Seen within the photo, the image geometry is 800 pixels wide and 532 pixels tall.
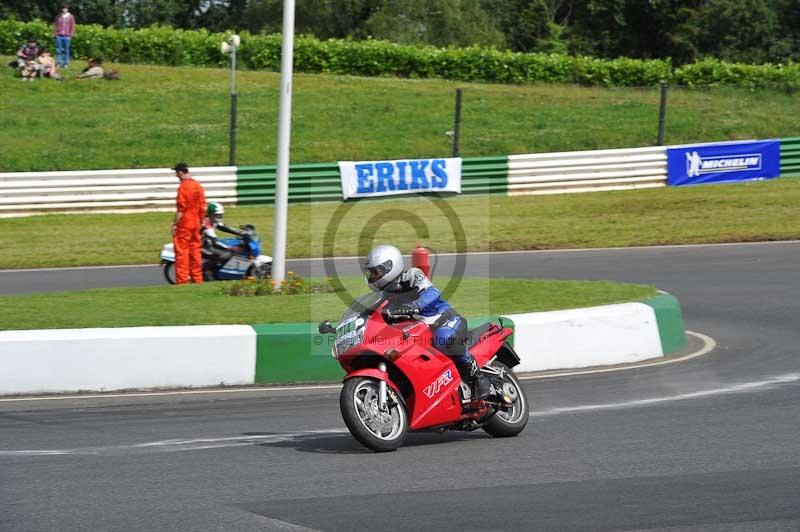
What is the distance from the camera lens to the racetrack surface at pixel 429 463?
6.07 m

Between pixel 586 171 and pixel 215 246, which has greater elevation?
pixel 586 171

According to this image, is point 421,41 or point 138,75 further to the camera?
point 421,41

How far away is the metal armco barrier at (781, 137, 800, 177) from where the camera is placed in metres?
28.1

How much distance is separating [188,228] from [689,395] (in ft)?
26.8

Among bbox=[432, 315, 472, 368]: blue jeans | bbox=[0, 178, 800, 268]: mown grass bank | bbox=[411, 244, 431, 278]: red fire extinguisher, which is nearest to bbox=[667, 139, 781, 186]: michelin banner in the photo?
bbox=[0, 178, 800, 268]: mown grass bank

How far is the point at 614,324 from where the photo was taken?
Answer: 38.0 feet

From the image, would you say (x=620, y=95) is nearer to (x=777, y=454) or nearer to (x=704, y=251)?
(x=704, y=251)

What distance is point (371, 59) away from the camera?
4278 centimetres

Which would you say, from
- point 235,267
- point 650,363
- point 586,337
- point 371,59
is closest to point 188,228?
point 235,267

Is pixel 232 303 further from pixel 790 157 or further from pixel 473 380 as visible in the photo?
pixel 790 157

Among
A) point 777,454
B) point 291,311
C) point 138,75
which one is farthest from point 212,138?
point 777,454

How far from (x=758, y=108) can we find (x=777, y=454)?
3096 centimetres

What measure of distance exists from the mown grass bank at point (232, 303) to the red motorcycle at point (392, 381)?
11.2 feet

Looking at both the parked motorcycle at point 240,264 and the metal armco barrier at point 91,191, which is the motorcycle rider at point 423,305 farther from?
the metal armco barrier at point 91,191
